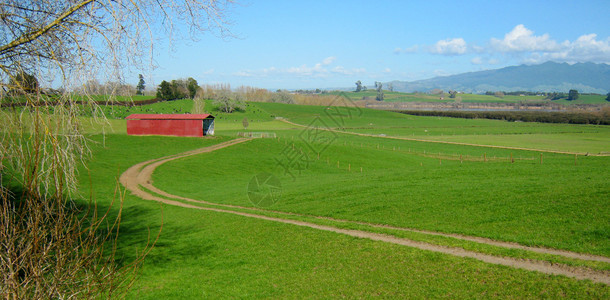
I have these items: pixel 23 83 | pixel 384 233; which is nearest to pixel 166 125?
pixel 384 233

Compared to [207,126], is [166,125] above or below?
above

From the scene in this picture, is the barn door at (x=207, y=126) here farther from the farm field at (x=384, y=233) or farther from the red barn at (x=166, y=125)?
the farm field at (x=384, y=233)

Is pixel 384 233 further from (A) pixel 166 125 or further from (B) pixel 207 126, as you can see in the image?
(A) pixel 166 125

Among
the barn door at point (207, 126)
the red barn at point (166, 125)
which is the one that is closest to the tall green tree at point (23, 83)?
the red barn at point (166, 125)

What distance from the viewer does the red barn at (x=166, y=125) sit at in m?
60.4

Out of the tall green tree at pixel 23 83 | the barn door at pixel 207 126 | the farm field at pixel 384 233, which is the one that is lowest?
the farm field at pixel 384 233

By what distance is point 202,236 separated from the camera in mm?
15852

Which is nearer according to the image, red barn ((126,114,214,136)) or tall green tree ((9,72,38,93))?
tall green tree ((9,72,38,93))

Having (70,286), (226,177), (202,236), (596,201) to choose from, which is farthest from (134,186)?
(596,201)

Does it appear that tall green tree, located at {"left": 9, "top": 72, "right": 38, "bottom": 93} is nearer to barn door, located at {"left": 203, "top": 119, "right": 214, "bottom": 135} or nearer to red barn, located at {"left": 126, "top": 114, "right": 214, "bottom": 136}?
red barn, located at {"left": 126, "top": 114, "right": 214, "bottom": 136}

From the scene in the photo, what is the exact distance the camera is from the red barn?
6038 cm

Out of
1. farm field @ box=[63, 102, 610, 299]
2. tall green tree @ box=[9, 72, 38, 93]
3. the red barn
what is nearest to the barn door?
the red barn

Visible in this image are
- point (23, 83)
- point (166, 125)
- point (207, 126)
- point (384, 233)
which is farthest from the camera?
point (207, 126)

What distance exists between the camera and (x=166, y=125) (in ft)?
200
